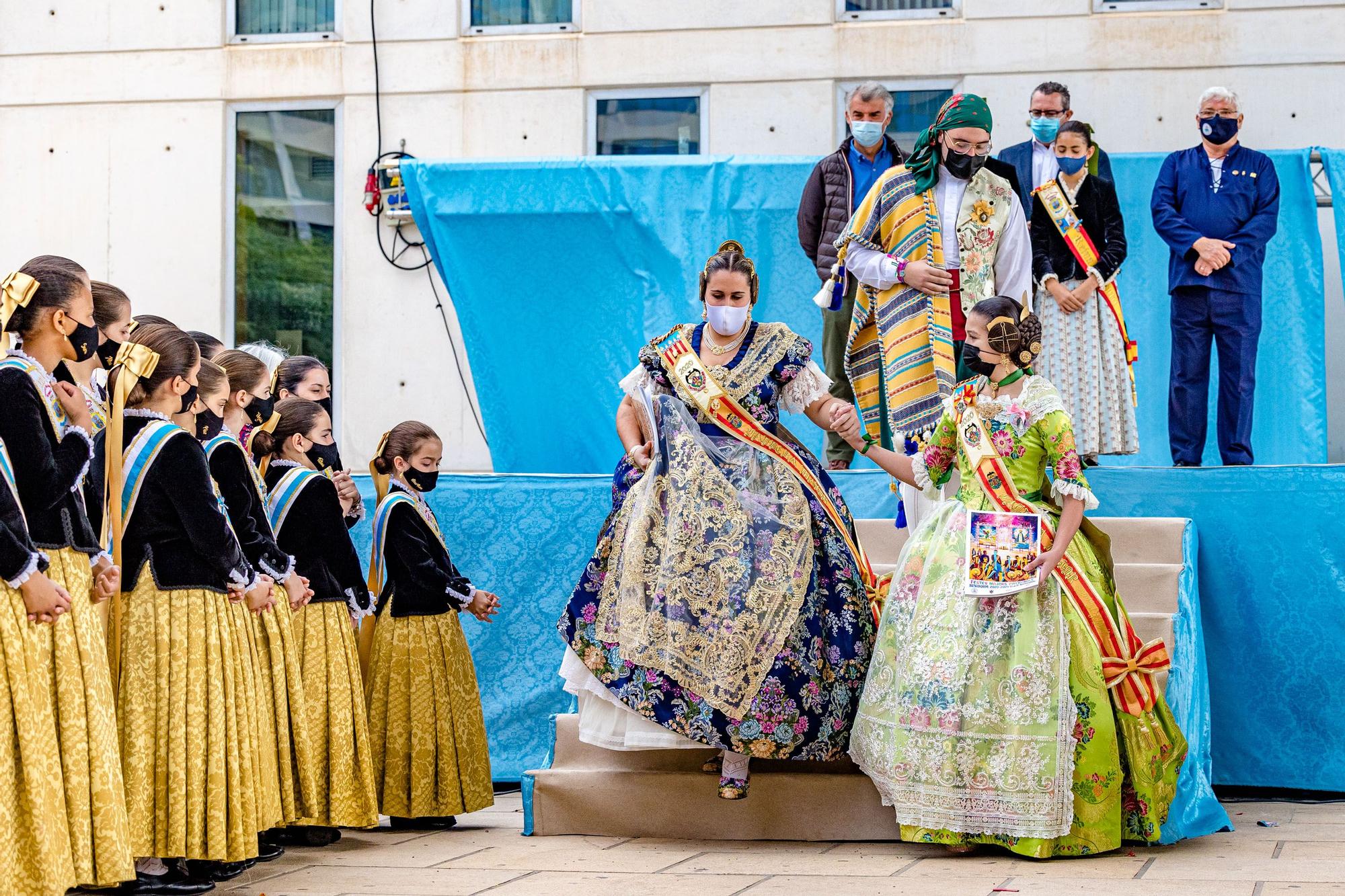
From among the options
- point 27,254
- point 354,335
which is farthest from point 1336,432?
point 27,254

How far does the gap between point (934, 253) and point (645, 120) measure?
387cm

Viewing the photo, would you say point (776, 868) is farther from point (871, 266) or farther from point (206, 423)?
point (871, 266)

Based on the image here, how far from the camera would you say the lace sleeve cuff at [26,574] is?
10.7ft

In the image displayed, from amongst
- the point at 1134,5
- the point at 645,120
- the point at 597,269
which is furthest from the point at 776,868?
the point at 1134,5

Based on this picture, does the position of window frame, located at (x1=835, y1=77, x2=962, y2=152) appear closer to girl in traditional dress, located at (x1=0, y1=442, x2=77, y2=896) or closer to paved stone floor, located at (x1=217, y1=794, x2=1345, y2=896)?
paved stone floor, located at (x1=217, y1=794, x2=1345, y2=896)

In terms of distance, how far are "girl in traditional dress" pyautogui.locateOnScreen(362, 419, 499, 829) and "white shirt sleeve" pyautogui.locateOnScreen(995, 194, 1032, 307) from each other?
2.08 metres

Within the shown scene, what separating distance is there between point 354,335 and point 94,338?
541cm

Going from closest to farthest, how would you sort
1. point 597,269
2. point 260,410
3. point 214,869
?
point 214,869
point 260,410
point 597,269

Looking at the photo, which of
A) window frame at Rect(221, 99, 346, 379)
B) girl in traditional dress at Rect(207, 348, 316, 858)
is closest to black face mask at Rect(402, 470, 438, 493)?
girl in traditional dress at Rect(207, 348, 316, 858)

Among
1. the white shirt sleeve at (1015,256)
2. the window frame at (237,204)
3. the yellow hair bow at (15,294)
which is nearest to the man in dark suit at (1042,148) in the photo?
the white shirt sleeve at (1015,256)

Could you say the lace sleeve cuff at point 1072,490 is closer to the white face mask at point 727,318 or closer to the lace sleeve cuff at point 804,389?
the lace sleeve cuff at point 804,389

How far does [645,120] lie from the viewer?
8.91 m

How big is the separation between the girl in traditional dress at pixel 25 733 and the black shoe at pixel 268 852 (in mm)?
1198

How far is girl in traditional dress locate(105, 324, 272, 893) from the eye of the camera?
391cm
